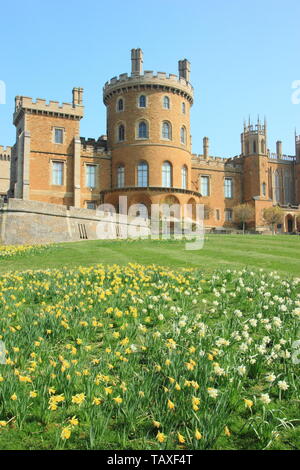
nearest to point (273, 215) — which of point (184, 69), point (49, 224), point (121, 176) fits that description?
point (121, 176)

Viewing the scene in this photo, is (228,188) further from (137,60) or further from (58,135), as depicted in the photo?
(58,135)

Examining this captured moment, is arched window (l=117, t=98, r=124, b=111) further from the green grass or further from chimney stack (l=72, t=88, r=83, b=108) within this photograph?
the green grass

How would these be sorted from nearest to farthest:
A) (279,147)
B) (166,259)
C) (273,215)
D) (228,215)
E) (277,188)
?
(166,259) < (273,215) < (228,215) < (277,188) < (279,147)

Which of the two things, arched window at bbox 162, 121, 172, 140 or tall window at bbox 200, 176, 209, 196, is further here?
tall window at bbox 200, 176, 209, 196

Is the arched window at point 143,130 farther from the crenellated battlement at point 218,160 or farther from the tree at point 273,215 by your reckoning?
the tree at point 273,215

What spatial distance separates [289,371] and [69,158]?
37126 millimetres

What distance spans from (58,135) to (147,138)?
346 inches

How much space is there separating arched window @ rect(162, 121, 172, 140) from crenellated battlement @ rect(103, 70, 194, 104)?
362cm

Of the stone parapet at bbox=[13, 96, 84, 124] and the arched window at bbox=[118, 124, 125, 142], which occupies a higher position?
the stone parapet at bbox=[13, 96, 84, 124]

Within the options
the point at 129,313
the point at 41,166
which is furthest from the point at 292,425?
the point at 41,166

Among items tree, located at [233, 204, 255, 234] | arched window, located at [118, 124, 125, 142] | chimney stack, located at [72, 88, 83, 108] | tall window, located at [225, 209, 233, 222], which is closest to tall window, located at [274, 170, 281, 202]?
tall window, located at [225, 209, 233, 222]

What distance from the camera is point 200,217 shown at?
43719mm

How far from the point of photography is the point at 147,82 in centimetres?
3981

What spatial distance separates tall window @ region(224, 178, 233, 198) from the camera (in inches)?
1927
